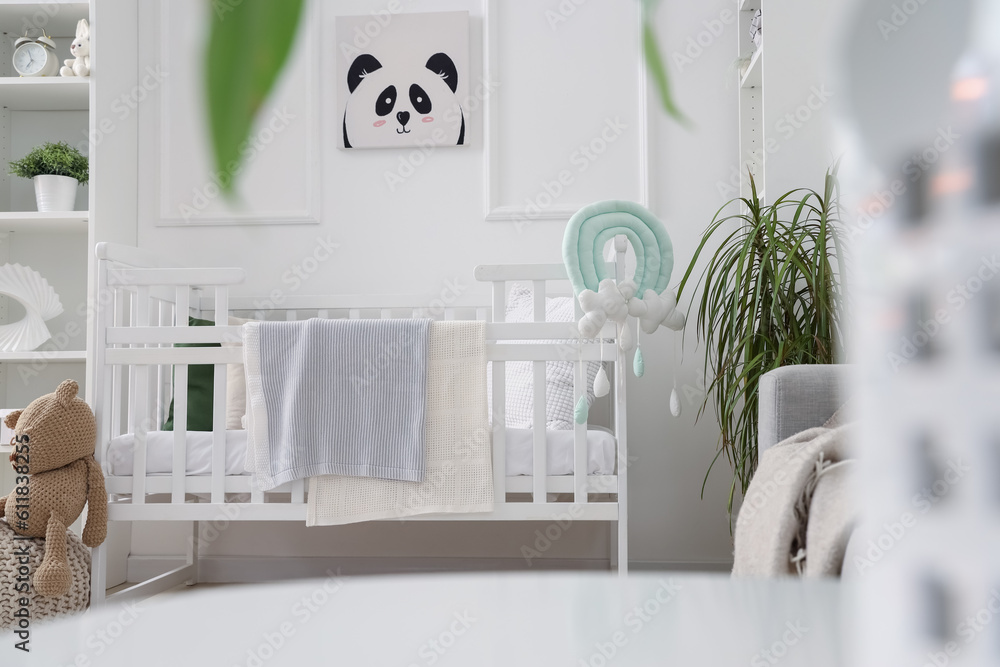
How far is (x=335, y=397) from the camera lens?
1.71 m

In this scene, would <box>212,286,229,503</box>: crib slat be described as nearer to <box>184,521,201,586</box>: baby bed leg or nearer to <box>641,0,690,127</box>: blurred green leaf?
<box>184,521,201,586</box>: baby bed leg

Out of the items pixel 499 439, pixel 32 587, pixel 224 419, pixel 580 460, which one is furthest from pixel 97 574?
pixel 580 460

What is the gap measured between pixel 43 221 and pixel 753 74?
213cm

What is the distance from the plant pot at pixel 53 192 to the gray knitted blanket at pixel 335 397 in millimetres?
1014

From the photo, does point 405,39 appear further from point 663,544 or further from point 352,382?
point 663,544

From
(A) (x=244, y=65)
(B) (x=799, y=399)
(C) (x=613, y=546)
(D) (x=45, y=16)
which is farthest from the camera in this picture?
(D) (x=45, y=16)

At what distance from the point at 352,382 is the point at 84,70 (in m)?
1.41

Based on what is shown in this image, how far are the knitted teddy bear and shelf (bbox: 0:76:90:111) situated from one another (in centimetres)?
108

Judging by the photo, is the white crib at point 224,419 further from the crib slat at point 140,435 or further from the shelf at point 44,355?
the shelf at point 44,355

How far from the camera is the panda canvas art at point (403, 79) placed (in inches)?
95.9

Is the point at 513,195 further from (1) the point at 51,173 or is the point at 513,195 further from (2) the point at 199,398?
(1) the point at 51,173

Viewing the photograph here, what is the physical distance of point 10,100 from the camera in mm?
2443

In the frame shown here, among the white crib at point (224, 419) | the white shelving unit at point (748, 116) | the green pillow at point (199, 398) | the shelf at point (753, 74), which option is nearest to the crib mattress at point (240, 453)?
the white crib at point (224, 419)

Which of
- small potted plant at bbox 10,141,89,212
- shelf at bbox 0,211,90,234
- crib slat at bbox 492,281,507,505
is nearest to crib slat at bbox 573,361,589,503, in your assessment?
crib slat at bbox 492,281,507,505
